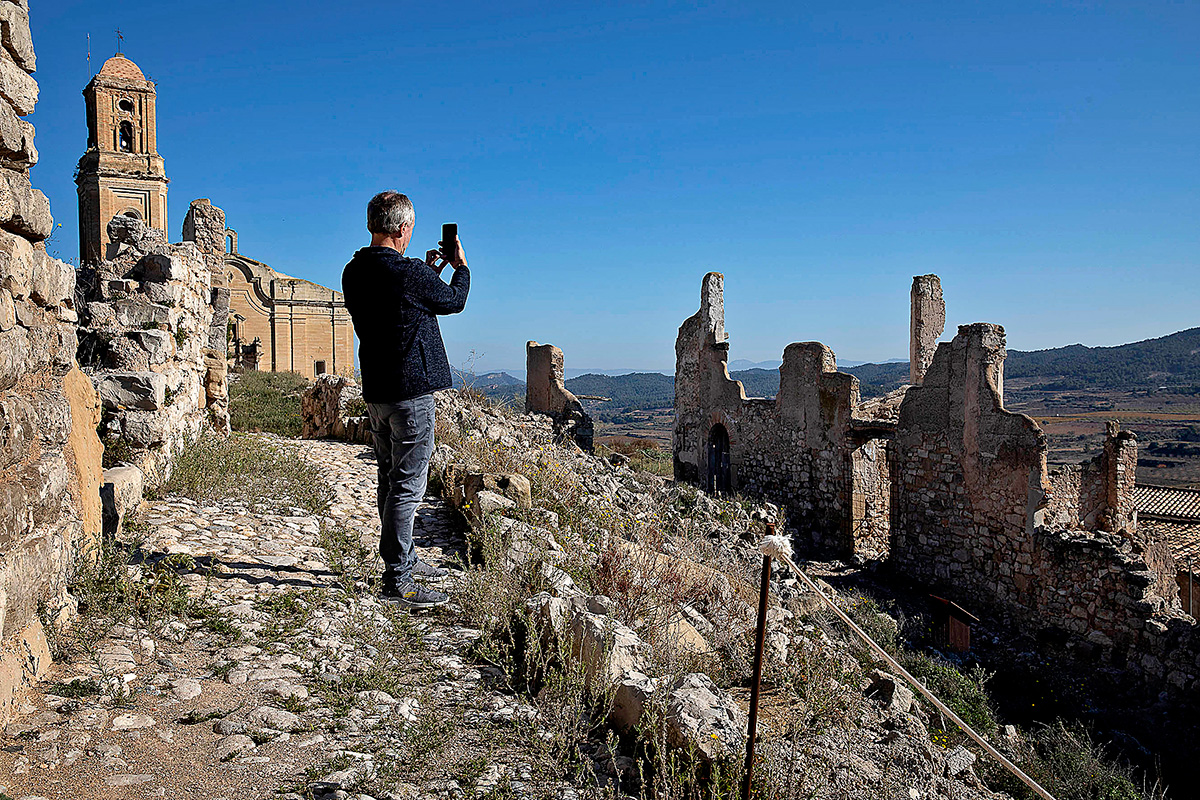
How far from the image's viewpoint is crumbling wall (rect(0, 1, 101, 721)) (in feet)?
8.85

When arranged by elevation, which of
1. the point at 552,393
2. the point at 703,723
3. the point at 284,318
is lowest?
the point at 703,723

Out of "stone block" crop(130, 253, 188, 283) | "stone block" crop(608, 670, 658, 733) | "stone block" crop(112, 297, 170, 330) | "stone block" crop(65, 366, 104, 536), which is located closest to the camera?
"stone block" crop(608, 670, 658, 733)

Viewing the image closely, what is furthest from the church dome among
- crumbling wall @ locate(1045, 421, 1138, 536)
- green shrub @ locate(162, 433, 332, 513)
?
crumbling wall @ locate(1045, 421, 1138, 536)

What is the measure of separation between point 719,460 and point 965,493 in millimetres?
6569

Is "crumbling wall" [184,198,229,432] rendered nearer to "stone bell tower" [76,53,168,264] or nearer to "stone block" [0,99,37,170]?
"stone block" [0,99,37,170]

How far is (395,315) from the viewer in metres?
3.84

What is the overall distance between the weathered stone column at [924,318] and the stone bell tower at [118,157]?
106ft

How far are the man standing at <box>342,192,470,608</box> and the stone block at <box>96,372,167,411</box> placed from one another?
2.52 meters

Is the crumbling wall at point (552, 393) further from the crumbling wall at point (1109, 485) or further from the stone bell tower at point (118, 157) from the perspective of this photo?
the stone bell tower at point (118, 157)

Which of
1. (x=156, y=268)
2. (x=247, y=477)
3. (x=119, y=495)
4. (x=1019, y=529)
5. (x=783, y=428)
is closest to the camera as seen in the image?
(x=119, y=495)

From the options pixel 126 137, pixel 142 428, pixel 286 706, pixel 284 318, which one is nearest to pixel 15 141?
pixel 286 706

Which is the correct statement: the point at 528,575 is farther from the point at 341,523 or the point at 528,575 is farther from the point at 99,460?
the point at 99,460

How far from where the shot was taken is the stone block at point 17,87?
2.96 meters

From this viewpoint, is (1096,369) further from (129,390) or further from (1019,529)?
(129,390)
